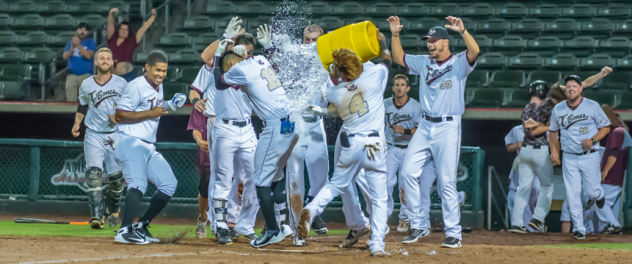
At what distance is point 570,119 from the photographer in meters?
7.01

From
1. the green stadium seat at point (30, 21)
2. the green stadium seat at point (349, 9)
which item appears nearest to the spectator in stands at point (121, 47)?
the green stadium seat at point (30, 21)

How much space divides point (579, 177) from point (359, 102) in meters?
3.40

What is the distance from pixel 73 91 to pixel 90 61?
27.1 inches

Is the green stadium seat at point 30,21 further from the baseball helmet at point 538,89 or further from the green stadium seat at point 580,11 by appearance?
the green stadium seat at point 580,11

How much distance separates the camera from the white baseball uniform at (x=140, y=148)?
5.41 metres

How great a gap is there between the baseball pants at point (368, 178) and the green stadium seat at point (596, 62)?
280 inches

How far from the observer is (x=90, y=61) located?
34.3 ft

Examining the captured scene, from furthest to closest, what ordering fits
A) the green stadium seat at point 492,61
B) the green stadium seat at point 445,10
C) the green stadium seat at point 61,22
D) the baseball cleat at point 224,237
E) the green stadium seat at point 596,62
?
the green stadium seat at point 61,22
the green stadium seat at point 445,10
the green stadium seat at point 492,61
the green stadium seat at point 596,62
the baseball cleat at point 224,237

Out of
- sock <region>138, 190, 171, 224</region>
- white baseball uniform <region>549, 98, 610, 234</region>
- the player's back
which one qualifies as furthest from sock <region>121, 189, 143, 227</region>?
white baseball uniform <region>549, 98, 610, 234</region>

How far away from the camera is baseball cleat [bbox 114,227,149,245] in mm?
5312

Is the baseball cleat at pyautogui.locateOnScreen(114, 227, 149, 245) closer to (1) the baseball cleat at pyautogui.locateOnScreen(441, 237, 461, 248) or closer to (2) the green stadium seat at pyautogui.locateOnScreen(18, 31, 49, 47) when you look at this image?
(1) the baseball cleat at pyautogui.locateOnScreen(441, 237, 461, 248)

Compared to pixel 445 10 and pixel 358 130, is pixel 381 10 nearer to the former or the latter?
pixel 445 10

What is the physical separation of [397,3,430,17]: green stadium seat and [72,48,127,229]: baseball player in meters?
7.06

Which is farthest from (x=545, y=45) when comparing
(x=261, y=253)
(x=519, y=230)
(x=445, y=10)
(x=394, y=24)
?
(x=261, y=253)
